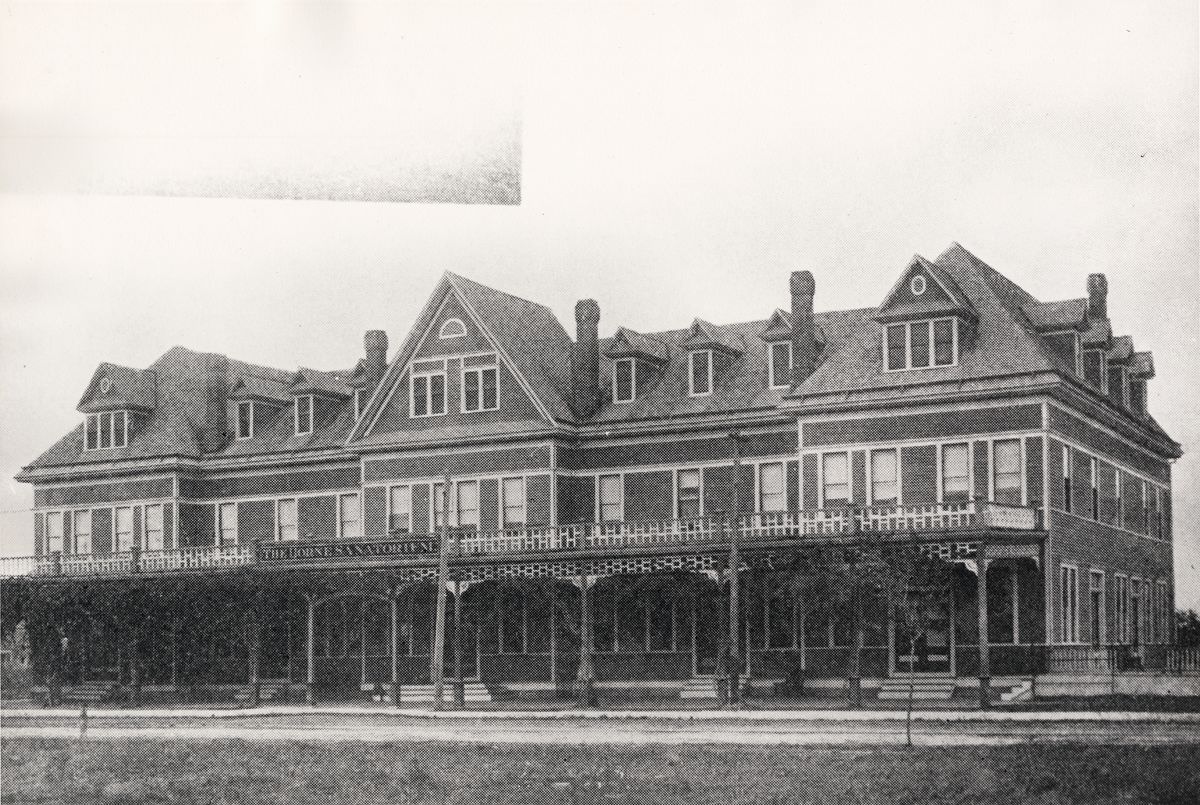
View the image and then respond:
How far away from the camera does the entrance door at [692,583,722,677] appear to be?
4026 centimetres

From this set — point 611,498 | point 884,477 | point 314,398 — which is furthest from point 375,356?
point 884,477

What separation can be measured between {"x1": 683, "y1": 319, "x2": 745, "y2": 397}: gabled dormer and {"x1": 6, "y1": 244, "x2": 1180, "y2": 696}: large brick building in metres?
0.08

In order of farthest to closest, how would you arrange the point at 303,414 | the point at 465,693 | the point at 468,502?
the point at 303,414, the point at 468,502, the point at 465,693

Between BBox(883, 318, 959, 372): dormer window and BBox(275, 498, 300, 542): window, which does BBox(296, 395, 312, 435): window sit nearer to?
BBox(275, 498, 300, 542): window

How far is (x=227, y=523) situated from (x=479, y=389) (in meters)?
11.3

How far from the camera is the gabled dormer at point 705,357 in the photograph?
145 feet

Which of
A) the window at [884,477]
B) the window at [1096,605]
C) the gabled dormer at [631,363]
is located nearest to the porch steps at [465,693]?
the gabled dormer at [631,363]

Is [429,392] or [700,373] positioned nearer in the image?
[700,373]

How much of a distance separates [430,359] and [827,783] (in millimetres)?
25508

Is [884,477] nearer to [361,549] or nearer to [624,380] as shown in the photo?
[624,380]

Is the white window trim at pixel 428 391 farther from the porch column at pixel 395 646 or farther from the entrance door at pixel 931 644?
the entrance door at pixel 931 644

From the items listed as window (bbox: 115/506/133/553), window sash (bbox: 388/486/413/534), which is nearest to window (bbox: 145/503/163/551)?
window (bbox: 115/506/133/553)

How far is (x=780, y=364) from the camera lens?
141ft

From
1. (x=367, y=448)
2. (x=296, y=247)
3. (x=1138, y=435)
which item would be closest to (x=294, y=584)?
(x=367, y=448)
